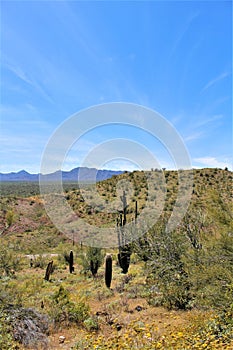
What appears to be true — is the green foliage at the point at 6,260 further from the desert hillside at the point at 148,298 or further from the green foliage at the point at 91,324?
the green foliage at the point at 91,324

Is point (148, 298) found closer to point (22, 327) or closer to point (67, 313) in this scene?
point (67, 313)

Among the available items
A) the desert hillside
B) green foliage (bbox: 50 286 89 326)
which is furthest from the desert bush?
green foliage (bbox: 50 286 89 326)

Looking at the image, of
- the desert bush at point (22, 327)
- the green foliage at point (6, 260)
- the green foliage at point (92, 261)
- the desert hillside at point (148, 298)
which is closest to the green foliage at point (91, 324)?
the desert hillside at point (148, 298)

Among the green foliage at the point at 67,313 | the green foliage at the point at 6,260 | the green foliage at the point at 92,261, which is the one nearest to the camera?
the green foliage at the point at 67,313

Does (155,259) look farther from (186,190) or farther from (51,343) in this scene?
(186,190)

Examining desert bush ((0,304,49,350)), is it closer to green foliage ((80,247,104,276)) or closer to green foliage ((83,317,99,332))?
green foliage ((83,317,99,332))

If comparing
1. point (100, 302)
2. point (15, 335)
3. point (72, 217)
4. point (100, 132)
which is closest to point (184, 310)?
point (100, 302)

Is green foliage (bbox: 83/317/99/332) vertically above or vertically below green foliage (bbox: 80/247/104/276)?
above

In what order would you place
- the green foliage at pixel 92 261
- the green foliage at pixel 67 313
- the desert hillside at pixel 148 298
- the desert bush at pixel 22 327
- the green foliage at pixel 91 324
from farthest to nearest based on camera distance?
the green foliage at pixel 92 261 → the green foliage at pixel 67 313 → the green foliage at pixel 91 324 → the desert bush at pixel 22 327 → the desert hillside at pixel 148 298

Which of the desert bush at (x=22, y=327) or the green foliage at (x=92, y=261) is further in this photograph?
the green foliage at (x=92, y=261)

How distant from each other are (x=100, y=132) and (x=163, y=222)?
7.28 m

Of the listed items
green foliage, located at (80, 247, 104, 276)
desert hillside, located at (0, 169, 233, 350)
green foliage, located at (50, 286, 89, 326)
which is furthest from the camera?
green foliage, located at (80, 247, 104, 276)

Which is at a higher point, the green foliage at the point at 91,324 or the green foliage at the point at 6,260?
the green foliage at the point at 6,260

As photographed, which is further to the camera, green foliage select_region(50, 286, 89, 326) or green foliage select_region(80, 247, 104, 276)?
green foliage select_region(80, 247, 104, 276)
